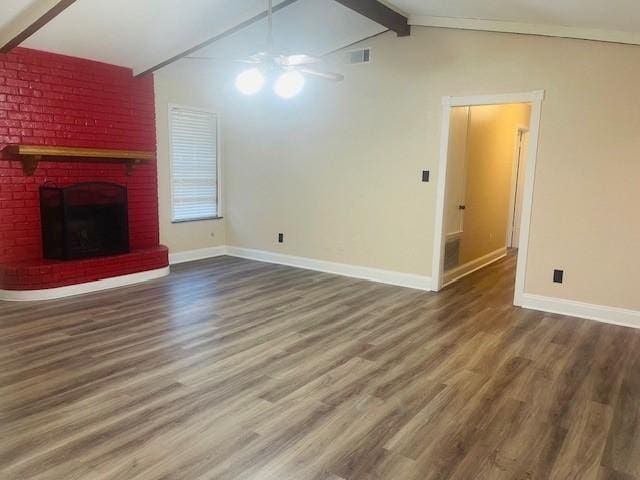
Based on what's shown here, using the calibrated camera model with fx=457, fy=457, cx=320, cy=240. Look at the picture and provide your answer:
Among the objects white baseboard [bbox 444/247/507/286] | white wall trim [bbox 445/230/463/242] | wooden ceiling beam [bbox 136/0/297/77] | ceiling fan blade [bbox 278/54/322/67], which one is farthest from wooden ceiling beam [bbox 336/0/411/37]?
white baseboard [bbox 444/247/507/286]

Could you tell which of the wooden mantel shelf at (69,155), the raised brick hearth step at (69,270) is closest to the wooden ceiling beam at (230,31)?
the wooden mantel shelf at (69,155)

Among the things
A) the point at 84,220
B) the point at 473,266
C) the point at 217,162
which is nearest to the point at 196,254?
the point at 217,162

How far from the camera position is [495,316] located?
437 cm

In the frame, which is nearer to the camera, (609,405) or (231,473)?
(231,473)

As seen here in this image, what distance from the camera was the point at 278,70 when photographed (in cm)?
339

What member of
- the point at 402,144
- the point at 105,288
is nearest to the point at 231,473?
the point at 105,288

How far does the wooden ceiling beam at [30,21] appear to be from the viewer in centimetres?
370

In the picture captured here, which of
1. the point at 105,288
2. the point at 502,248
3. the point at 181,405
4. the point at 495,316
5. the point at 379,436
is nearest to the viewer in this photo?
the point at 379,436

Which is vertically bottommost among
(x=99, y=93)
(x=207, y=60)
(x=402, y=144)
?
(x=402, y=144)

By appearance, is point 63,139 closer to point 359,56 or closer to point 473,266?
point 359,56

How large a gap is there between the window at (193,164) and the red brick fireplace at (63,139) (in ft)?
1.63

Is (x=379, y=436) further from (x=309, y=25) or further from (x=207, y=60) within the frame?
(x=207, y=60)

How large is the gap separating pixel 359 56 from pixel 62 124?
346 centimetres

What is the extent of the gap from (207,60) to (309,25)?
1.59m
